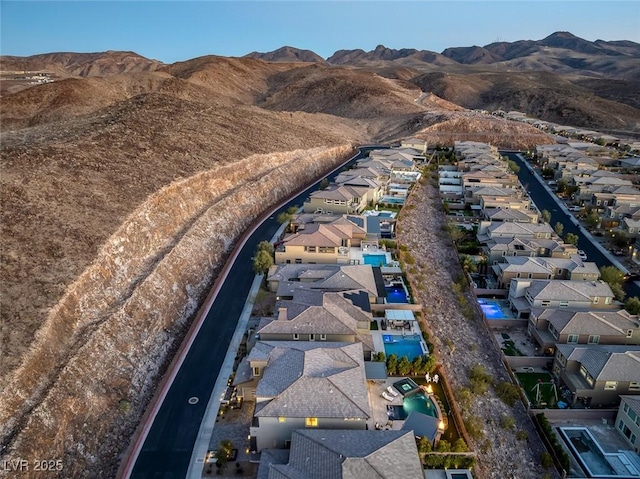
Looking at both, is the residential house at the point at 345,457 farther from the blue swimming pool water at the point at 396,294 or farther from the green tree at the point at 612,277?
the green tree at the point at 612,277

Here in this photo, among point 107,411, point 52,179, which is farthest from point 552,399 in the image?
point 52,179

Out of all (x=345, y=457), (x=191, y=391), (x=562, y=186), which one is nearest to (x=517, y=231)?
(x=562, y=186)

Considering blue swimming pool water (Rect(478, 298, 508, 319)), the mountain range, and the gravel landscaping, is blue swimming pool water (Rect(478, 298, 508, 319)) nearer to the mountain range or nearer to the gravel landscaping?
the gravel landscaping

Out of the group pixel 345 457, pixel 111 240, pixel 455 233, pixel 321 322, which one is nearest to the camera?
pixel 345 457

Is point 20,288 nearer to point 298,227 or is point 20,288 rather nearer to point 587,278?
point 298,227

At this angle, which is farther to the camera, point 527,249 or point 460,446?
point 527,249

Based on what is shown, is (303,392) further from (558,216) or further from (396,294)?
(558,216)
